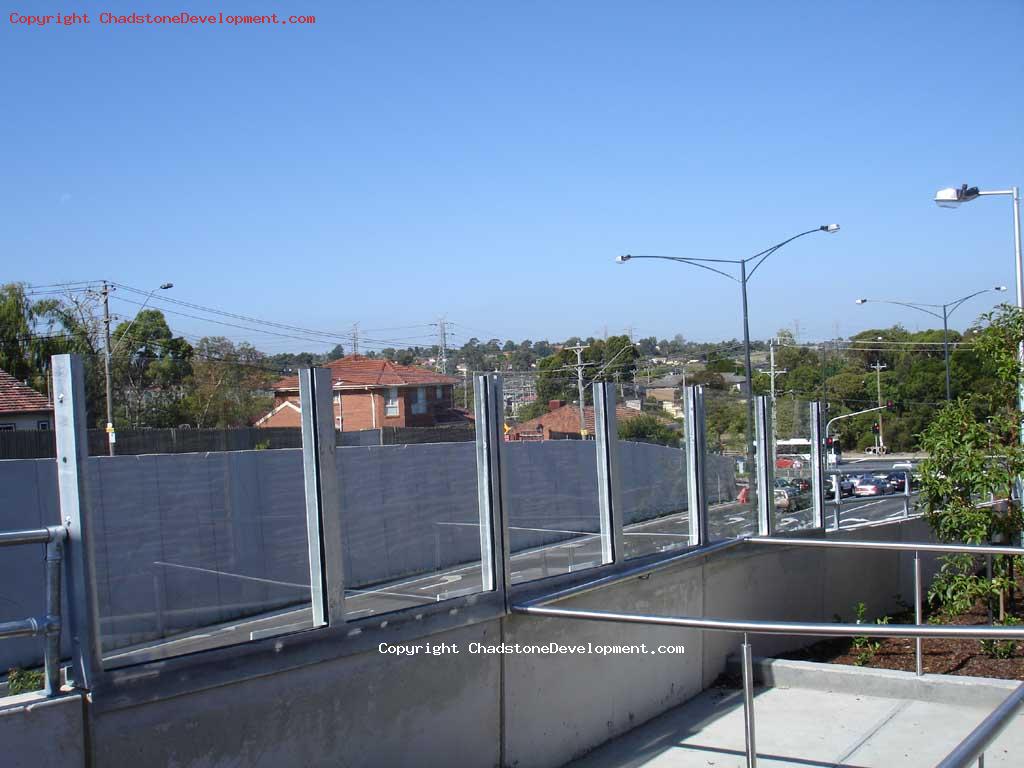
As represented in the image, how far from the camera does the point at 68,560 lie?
153 inches

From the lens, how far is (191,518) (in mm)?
4340

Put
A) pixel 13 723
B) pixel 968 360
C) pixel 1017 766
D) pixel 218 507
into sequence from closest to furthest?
pixel 13 723 < pixel 218 507 < pixel 1017 766 < pixel 968 360

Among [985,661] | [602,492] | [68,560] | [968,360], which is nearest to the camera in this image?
[68,560]

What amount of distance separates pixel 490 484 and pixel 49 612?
2.85 meters

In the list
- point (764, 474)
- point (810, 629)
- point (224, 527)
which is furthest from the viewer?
point (764, 474)

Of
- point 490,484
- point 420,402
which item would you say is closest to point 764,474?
point 490,484

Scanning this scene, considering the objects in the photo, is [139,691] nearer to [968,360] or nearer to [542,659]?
[542,659]

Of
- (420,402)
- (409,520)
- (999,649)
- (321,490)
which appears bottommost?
(999,649)

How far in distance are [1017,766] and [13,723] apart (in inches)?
176

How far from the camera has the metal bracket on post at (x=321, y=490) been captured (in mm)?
4832

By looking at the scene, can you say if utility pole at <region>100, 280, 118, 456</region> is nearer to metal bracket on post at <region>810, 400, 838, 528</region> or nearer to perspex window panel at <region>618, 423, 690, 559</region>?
perspex window panel at <region>618, 423, 690, 559</region>

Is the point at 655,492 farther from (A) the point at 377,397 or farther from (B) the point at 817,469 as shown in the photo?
(B) the point at 817,469

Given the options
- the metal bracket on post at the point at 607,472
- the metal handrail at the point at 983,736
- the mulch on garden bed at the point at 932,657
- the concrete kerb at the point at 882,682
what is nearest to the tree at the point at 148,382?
the metal bracket on post at the point at 607,472

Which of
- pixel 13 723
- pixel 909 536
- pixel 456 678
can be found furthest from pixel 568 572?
pixel 909 536
